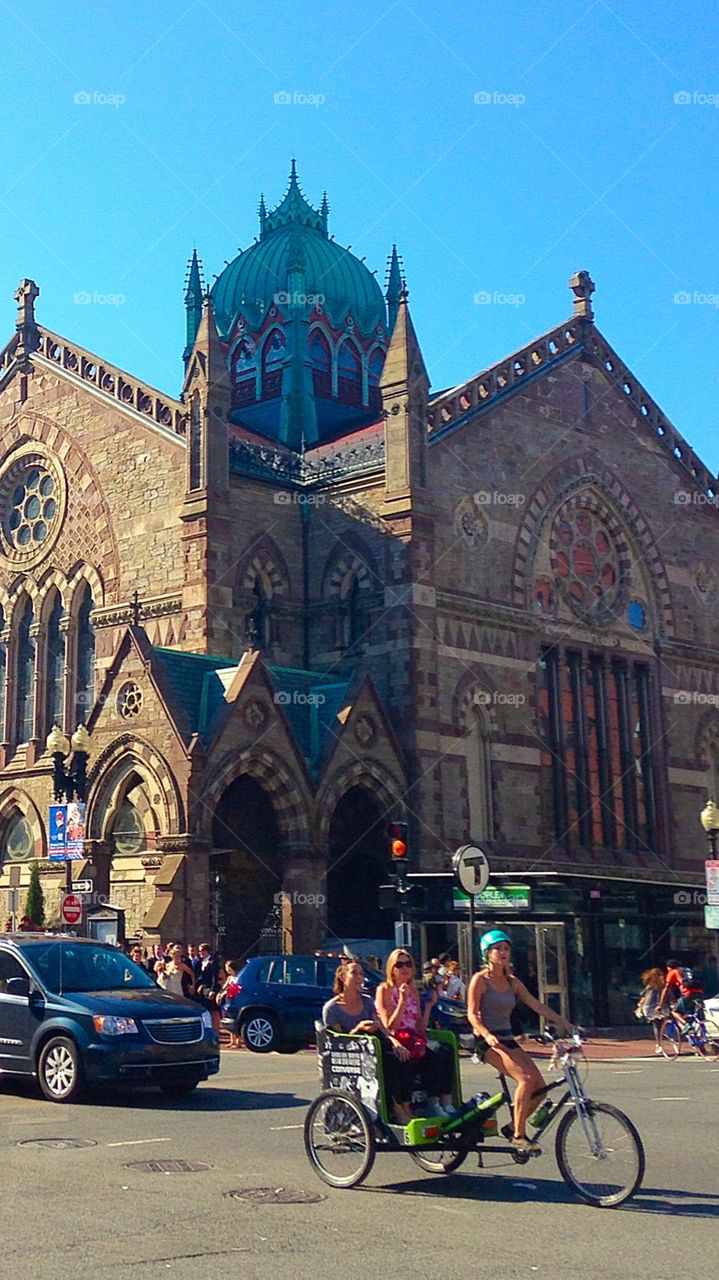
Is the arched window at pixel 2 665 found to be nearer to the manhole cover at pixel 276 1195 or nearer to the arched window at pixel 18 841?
the arched window at pixel 18 841

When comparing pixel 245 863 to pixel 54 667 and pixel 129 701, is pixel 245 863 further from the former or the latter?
pixel 54 667

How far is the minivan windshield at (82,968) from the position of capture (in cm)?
1698

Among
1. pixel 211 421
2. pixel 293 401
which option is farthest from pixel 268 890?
pixel 293 401

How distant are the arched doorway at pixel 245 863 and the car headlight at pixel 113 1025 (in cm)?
1977

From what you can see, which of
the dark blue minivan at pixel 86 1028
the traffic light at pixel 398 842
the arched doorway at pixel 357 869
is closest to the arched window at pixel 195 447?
the arched doorway at pixel 357 869

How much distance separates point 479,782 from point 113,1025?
25008 mm

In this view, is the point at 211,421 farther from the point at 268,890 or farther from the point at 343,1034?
the point at 343,1034

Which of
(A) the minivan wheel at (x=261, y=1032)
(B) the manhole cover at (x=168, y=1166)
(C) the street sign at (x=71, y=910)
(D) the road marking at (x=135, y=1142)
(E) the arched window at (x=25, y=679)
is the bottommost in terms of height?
(B) the manhole cover at (x=168, y=1166)

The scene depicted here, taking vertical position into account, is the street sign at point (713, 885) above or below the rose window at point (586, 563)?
below

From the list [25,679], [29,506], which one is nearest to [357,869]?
[25,679]

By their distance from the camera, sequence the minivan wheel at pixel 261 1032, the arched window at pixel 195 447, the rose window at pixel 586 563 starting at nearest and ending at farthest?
the minivan wheel at pixel 261 1032 → the arched window at pixel 195 447 → the rose window at pixel 586 563

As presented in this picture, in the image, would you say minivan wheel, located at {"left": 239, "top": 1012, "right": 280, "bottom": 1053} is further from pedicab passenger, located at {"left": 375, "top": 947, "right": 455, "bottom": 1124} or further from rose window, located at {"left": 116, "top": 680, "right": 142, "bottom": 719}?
pedicab passenger, located at {"left": 375, "top": 947, "right": 455, "bottom": 1124}

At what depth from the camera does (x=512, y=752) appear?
41.2 m

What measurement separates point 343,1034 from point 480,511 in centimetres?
3091
